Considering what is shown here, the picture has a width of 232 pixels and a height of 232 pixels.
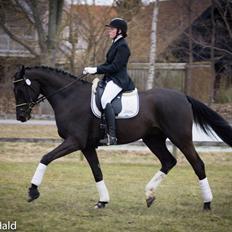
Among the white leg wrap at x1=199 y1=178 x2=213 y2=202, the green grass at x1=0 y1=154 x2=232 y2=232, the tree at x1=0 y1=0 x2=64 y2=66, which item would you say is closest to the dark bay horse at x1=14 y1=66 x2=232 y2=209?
the white leg wrap at x1=199 y1=178 x2=213 y2=202

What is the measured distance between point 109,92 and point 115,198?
1.96m

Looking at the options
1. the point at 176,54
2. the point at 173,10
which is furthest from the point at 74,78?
the point at 173,10

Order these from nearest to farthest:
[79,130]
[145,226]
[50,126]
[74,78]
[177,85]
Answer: [145,226] → [79,130] → [74,78] → [50,126] → [177,85]

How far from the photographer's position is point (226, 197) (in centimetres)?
920

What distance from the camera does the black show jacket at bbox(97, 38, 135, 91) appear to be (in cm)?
784

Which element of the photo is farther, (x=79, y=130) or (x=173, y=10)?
(x=173, y=10)

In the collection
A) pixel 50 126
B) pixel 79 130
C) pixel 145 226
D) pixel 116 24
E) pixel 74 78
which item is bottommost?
pixel 50 126

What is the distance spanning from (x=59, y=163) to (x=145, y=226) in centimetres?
727

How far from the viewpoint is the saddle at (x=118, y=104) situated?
26.0 feet

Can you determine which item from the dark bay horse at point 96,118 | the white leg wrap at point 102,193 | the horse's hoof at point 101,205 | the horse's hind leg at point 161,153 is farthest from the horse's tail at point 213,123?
the horse's hoof at point 101,205

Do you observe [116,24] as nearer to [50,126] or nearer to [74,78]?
[74,78]

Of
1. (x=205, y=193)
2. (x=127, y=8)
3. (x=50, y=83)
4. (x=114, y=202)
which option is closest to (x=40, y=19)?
(x=127, y=8)

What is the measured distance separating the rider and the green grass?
1171 mm

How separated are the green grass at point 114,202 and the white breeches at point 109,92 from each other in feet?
5.22
